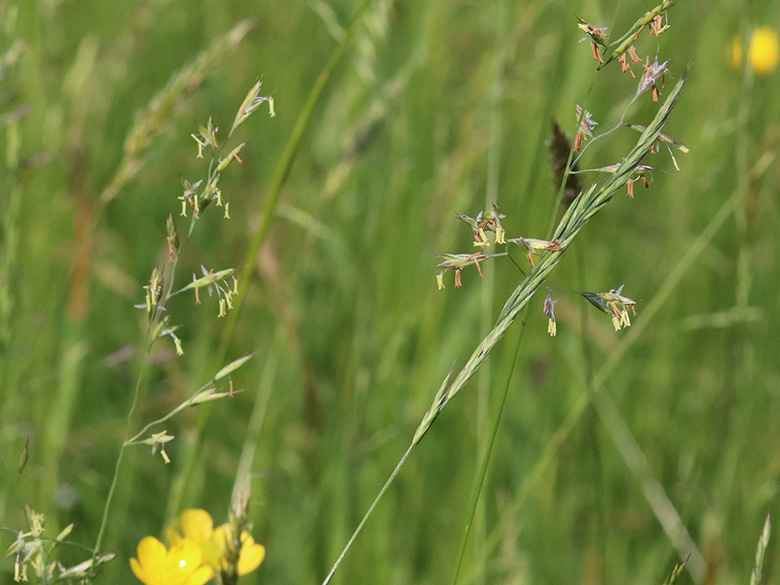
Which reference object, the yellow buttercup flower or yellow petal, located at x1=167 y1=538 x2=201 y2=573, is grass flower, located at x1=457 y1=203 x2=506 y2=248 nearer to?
yellow petal, located at x1=167 y1=538 x2=201 y2=573

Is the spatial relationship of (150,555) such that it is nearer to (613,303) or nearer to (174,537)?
(174,537)

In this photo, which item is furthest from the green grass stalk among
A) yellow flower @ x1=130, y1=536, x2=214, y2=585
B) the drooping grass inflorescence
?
yellow flower @ x1=130, y1=536, x2=214, y2=585

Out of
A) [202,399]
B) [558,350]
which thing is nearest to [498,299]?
[558,350]

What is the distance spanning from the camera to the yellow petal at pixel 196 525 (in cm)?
87

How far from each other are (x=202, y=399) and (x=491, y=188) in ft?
2.39

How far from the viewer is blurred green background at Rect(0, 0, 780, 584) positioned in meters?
1.34

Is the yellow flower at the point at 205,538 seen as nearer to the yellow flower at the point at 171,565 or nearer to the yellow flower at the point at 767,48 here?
the yellow flower at the point at 171,565

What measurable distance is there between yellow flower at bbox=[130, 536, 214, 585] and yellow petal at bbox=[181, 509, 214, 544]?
0.06m

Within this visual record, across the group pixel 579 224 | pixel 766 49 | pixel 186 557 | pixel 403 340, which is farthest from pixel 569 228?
pixel 766 49

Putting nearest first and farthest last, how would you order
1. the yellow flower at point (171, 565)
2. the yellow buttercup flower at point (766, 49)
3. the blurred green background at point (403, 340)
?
the yellow flower at point (171, 565) → the blurred green background at point (403, 340) → the yellow buttercup flower at point (766, 49)

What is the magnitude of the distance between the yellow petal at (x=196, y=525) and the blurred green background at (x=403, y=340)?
0.08 meters

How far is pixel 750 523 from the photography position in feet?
4.63

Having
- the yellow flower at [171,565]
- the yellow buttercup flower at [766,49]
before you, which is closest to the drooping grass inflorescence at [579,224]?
the yellow flower at [171,565]

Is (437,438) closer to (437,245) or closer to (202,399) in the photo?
(437,245)
